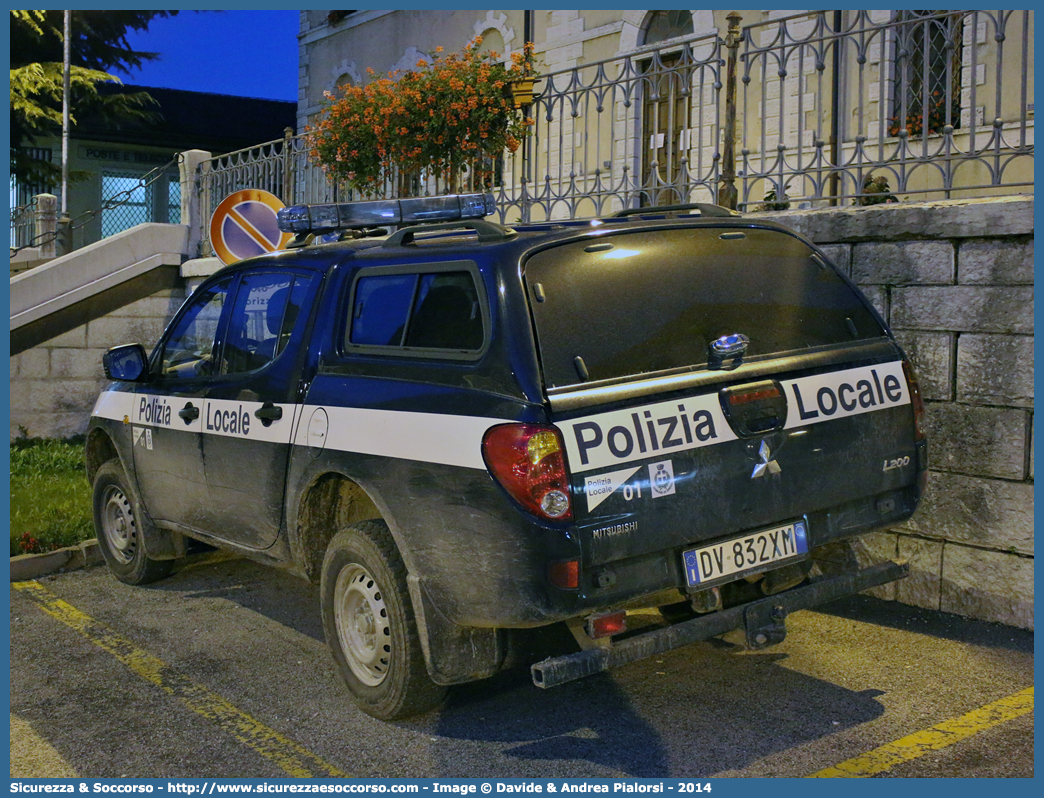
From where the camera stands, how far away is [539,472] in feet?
11.7

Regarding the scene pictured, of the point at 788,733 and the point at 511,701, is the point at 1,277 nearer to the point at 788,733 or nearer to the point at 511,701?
the point at 511,701

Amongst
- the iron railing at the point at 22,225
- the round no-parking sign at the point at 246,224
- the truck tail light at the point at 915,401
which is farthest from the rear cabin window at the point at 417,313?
the iron railing at the point at 22,225

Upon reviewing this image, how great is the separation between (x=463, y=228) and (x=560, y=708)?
6.53ft

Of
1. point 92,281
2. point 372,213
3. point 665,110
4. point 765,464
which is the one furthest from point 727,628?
point 92,281

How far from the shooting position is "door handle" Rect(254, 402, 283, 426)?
486cm

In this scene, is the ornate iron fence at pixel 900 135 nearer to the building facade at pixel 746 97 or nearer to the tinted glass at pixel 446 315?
the building facade at pixel 746 97

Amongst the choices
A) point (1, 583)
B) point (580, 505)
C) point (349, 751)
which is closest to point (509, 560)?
point (580, 505)

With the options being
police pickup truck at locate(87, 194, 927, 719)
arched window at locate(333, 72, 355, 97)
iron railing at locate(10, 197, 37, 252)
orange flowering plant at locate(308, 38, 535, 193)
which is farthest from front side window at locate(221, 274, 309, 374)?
iron railing at locate(10, 197, 37, 252)

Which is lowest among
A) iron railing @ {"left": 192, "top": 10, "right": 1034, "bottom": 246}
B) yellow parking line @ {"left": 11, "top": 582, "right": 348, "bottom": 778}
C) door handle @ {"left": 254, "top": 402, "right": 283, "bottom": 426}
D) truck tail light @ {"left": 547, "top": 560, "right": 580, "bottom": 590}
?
yellow parking line @ {"left": 11, "top": 582, "right": 348, "bottom": 778}

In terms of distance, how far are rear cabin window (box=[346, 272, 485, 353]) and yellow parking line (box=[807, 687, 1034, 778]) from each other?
1.96 m

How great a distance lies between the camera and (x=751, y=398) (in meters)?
3.98

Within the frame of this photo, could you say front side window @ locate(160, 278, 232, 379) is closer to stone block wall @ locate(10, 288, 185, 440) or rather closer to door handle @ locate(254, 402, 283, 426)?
door handle @ locate(254, 402, 283, 426)

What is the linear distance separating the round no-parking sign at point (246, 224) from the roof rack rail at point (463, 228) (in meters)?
4.16

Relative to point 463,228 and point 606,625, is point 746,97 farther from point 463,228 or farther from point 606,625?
point 606,625
